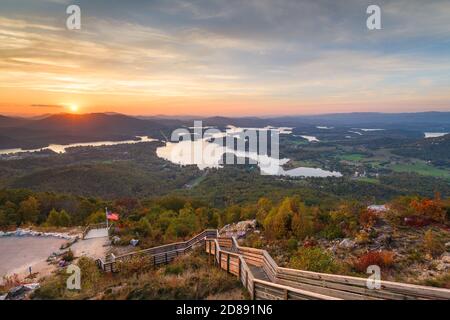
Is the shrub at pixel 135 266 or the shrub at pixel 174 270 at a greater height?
the shrub at pixel 174 270

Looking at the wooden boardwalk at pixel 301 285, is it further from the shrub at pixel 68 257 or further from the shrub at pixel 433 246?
the shrub at pixel 68 257

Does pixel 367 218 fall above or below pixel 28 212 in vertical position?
above

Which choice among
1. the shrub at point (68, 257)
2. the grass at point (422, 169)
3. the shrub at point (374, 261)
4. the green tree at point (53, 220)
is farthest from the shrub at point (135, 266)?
the grass at point (422, 169)

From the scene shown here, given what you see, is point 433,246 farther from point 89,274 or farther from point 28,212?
point 28,212

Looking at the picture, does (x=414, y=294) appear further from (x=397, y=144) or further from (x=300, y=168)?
(x=397, y=144)

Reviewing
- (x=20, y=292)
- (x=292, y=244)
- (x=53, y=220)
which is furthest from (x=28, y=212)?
(x=292, y=244)

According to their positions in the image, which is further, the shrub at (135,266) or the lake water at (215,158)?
the lake water at (215,158)

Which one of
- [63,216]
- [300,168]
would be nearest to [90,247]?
[63,216]
